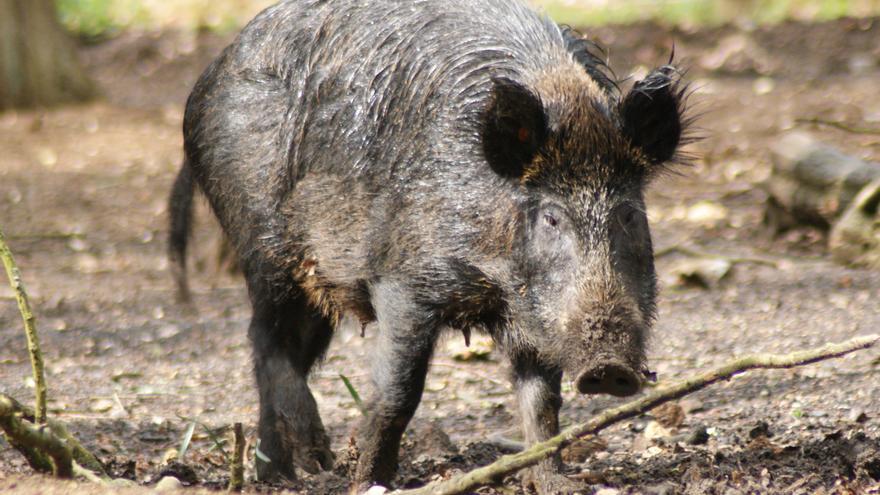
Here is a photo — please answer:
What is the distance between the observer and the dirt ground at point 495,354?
4.51 m

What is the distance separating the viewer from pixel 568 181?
4.09 m

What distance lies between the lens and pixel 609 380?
366cm

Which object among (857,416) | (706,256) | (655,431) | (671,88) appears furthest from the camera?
(706,256)

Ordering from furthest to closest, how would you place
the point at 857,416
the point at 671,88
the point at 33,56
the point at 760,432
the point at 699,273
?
the point at 33,56 → the point at 699,273 → the point at 857,416 → the point at 760,432 → the point at 671,88

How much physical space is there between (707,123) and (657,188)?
5.06 ft

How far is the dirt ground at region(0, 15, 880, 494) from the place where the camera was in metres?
4.51

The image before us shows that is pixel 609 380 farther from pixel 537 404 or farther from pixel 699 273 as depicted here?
pixel 699 273

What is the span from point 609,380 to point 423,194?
1038 mm

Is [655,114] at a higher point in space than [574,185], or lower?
higher

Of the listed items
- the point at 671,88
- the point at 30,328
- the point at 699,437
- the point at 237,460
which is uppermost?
the point at 671,88

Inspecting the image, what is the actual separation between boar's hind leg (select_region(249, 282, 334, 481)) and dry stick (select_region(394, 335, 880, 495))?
138 cm

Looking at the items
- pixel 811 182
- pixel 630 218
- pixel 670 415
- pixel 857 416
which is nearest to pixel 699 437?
pixel 670 415

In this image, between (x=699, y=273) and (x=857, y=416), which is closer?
(x=857, y=416)

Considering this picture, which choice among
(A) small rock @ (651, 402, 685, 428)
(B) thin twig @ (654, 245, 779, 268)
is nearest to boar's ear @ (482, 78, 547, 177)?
(A) small rock @ (651, 402, 685, 428)
